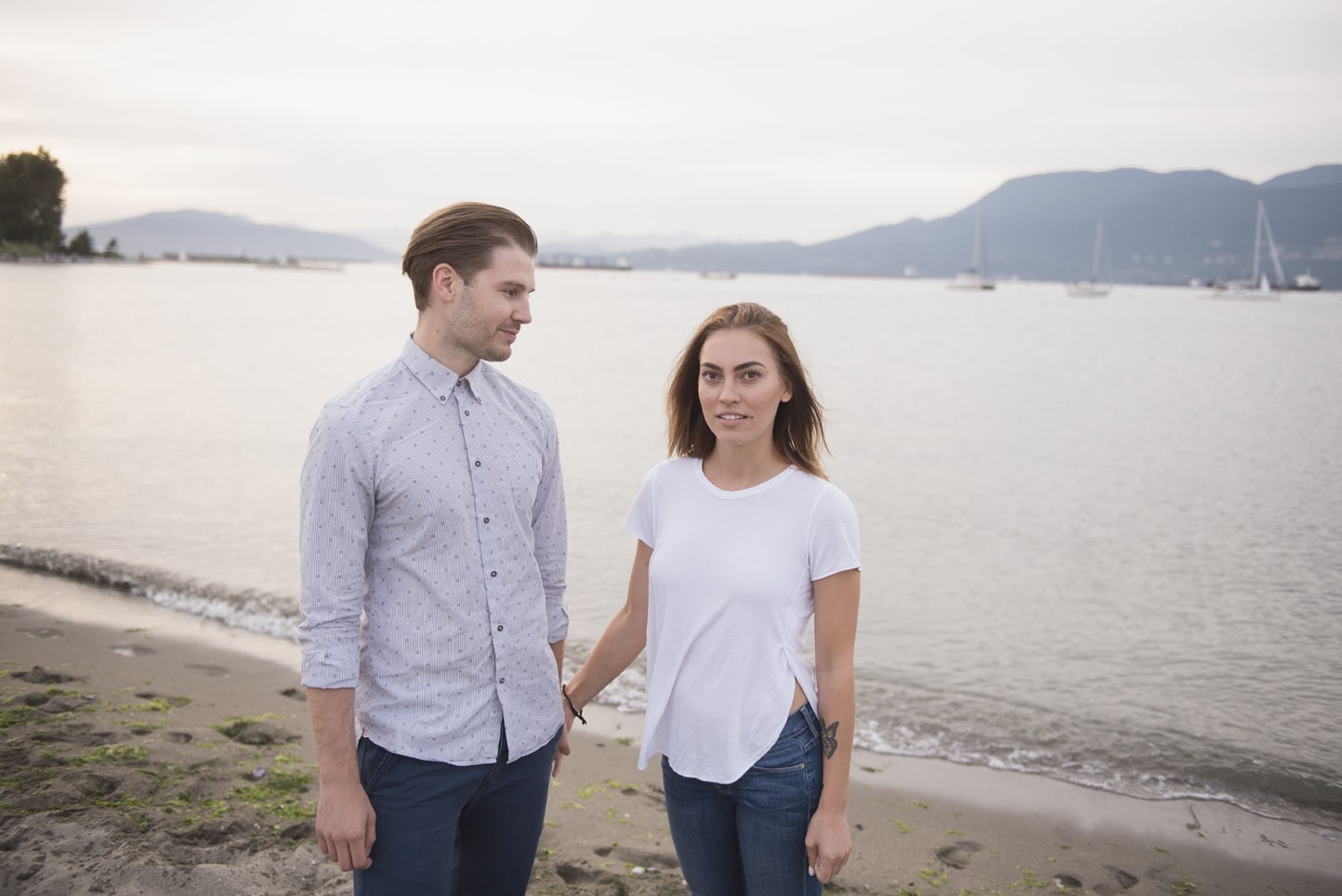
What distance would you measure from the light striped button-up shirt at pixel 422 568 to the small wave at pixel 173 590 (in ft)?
21.0

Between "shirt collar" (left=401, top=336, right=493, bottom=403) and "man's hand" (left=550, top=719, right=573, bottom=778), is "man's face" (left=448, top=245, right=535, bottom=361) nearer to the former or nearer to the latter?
"shirt collar" (left=401, top=336, right=493, bottom=403)

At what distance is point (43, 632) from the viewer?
742 centimetres

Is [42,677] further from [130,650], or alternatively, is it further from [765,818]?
[765,818]

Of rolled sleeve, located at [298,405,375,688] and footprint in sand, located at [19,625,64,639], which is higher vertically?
rolled sleeve, located at [298,405,375,688]

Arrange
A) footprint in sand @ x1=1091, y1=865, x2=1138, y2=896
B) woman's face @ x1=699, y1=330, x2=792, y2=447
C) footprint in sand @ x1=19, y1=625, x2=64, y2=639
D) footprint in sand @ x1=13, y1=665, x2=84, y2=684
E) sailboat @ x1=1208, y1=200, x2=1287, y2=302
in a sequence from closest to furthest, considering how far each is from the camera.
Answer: woman's face @ x1=699, y1=330, x2=792, y2=447 < footprint in sand @ x1=1091, y1=865, x2=1138, y2=896 < footprint in sand @ x1=13, y1=665, x2=84, y2=684 < footprint in sand @ x1=19, y1=625, x2=64, y2=639 < sailboat @ x1=1208, y1=200, x2=1287, y2=302

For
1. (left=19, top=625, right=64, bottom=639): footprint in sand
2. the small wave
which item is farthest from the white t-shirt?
(left=19, top=625, right=64, bottom=639): footprint in sand

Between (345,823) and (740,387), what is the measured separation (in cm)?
149

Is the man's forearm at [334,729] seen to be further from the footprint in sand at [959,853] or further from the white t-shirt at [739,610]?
the footprint in sand at [959,853]

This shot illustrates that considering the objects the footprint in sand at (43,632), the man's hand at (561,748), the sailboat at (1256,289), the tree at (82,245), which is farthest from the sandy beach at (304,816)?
the sailboat at (1256,289)

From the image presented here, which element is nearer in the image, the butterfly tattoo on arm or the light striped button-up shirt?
the light striped button-up shirt

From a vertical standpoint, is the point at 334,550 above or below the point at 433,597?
above

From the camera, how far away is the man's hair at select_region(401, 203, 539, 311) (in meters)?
2.47

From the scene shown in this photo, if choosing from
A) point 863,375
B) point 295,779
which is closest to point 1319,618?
point 295,779

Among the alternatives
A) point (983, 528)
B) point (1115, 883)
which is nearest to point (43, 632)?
point (1115, 883)
